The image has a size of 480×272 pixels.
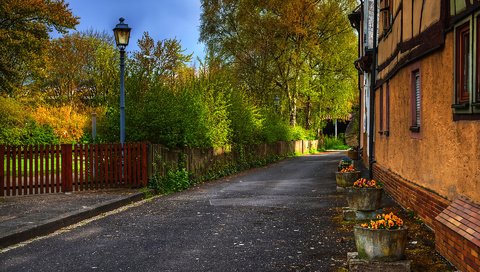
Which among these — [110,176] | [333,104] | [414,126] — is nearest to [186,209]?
[110,176]

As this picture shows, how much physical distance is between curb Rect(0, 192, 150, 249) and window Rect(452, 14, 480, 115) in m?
6.43

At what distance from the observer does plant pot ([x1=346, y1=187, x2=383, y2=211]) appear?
8.82 metres

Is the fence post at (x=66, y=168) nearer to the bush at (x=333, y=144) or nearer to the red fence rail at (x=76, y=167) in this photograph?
the red fence rail at (x=76, y=167)

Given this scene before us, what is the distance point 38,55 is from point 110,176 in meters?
14.2

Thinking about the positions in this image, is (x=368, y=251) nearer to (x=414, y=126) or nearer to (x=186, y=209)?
(x=414, y=126)

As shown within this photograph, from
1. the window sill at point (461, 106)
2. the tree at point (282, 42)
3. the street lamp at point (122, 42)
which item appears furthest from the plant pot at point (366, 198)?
the tree at point (282, 42)

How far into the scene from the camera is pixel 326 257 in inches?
260

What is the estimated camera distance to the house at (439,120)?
586cm

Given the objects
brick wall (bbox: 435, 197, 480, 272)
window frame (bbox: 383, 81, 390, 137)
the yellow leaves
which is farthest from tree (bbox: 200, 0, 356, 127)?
brick wall (bbox: 435, 197, 480, 272)

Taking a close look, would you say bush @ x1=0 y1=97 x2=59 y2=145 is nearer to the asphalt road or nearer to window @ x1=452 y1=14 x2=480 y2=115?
the asphalt road

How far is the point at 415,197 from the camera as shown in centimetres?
899

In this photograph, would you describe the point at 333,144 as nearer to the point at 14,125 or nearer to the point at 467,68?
the point at 14,125

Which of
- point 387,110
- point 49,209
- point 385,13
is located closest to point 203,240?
point 49,209

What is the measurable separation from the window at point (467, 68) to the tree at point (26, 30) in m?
21.1
